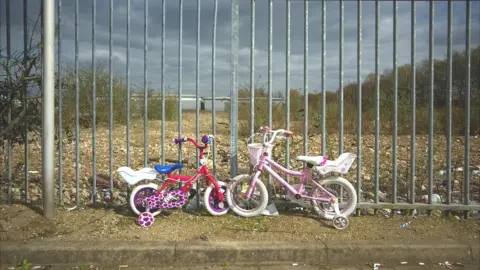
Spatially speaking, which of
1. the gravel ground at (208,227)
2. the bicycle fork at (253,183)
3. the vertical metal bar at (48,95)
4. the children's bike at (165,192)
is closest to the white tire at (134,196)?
the children's bike at (165,192)

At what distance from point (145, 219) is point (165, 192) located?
354 mm

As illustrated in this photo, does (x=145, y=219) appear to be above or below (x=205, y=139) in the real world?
below

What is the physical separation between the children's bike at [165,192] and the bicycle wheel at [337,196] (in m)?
1.05

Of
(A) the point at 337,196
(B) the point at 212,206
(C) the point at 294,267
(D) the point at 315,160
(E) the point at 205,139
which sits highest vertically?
(E) the point at 205,139

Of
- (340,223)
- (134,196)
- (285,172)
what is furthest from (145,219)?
(340,223)

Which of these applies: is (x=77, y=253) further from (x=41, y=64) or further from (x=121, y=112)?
(x=121, y=112)

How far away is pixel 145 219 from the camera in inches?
164

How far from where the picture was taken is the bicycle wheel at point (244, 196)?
4410 millimetres

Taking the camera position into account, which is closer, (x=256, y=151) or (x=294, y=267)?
(x=294, y=267)

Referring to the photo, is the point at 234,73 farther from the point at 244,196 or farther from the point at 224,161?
the point at 224,161

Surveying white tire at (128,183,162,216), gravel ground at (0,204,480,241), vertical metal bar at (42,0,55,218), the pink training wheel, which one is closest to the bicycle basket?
gravel ground at (0,204,480,241)

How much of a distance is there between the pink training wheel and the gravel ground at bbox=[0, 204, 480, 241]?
0.17 feet

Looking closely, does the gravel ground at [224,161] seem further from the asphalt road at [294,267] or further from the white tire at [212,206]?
the asphalt road at [294,267]

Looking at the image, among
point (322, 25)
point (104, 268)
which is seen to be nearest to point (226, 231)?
point (104, 268)
